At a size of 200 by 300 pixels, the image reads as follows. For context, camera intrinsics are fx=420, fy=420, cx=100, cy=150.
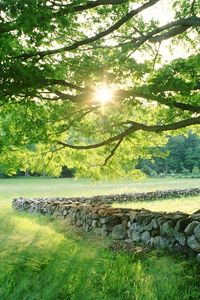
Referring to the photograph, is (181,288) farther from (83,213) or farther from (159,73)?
(83,213)

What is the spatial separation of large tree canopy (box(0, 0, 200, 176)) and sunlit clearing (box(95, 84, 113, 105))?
41 millimetres

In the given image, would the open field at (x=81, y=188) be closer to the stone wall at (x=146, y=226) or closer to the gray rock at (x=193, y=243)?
the stone wall at (x=146, y=226)

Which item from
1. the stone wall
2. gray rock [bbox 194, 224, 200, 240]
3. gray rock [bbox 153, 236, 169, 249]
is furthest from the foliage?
gray rock [bbox 194, 224, 200, 240]

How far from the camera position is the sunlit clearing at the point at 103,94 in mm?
8750

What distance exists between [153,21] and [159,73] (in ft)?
9.43

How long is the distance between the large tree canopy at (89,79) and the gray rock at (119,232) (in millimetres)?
2707

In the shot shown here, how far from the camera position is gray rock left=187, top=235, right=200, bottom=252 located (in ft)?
27.4

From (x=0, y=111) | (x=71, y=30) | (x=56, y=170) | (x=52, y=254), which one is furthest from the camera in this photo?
(x=56, y=170)

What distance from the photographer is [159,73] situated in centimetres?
780

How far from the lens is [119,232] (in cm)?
1172

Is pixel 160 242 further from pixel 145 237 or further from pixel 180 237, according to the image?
pixel 180 237

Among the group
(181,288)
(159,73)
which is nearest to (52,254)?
(181,288)

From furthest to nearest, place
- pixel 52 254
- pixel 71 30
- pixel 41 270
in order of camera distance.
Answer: pixel 71 30
pixel 52 254
pixel 41 270

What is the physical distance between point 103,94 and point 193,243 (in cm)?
362
